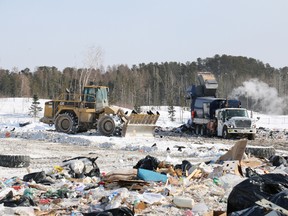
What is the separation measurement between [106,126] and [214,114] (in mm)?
8165

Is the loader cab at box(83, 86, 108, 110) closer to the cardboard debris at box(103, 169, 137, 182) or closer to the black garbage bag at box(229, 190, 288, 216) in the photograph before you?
the cardboard debris at box(103, 169, 137, 182)

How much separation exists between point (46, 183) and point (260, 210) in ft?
18.2

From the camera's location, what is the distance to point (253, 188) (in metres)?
6.23

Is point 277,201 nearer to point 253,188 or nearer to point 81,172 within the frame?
point 253,188

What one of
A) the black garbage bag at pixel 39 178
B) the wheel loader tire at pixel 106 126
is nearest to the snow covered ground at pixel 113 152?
the black garbage bag at pixel 39 178

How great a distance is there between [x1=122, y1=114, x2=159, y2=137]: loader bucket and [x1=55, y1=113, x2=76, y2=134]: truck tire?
10.3 ft

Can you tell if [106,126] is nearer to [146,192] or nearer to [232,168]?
[232,168]


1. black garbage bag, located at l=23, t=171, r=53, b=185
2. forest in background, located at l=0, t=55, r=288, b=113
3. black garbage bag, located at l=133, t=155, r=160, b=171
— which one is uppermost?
forest in background, located at l=0, t=55, r=288, b=113

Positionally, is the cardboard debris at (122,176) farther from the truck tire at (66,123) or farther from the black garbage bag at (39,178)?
the truck tire at (66,123)

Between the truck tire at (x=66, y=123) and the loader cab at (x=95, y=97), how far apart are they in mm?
1078

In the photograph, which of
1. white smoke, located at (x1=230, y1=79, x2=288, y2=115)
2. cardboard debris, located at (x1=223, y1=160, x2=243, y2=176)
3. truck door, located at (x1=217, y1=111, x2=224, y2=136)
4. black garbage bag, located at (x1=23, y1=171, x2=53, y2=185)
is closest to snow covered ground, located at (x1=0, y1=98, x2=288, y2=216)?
cardboard debris, located at (x1=223, y1=160, x2=243, y2=176)

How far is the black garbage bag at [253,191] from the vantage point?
6.14 metres

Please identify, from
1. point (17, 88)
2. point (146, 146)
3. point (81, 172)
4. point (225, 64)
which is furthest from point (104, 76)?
point (81, 172)

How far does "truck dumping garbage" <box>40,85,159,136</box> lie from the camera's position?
23391 millimetres
